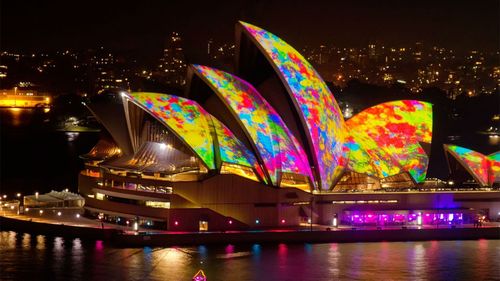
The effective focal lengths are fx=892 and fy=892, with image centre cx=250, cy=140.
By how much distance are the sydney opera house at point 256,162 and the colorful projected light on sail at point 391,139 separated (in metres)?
0.07

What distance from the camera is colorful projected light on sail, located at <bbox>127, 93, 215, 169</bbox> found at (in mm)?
34312

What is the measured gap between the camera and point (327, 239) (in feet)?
111

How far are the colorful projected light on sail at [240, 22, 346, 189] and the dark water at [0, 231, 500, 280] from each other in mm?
4192

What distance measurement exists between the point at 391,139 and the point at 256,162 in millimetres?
7395

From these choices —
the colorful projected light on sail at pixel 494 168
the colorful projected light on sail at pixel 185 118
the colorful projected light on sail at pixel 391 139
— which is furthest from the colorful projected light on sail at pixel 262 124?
the colorful projected light on sail at pixel 494 168

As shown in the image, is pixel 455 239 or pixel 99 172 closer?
pixel 455 239

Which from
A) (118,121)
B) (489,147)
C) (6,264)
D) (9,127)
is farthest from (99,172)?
(9,127)

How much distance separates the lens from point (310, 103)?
3625cm

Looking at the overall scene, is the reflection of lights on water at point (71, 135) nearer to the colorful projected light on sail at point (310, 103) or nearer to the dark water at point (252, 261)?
the colorful projected light on sail at point (310, 103)

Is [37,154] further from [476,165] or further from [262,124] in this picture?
[476,165]

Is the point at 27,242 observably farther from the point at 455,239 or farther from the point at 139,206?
the point at 455,239

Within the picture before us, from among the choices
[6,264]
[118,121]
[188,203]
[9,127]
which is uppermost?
[9,127]

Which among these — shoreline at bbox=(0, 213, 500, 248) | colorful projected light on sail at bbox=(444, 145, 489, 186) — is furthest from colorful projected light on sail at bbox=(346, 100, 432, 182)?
shoreline at bbox=(0, 213, 500, 248)

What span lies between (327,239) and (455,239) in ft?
17.5
